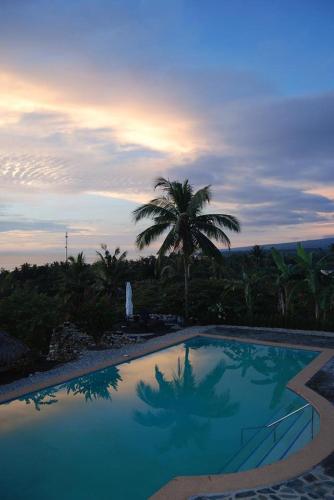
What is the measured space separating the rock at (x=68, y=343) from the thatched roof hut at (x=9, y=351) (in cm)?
174

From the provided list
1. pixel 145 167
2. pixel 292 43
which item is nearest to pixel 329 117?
pixel 292 43

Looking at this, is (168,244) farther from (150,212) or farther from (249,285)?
(249,285)

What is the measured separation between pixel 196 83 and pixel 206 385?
9799 mm

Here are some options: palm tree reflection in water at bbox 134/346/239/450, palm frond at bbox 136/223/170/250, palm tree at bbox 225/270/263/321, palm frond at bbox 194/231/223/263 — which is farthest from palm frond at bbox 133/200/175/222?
palm tree reflection in water at bbox 134/346/239/450

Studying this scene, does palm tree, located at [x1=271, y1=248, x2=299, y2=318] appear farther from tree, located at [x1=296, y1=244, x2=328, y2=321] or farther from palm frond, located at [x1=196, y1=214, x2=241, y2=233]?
palm frond, located at [x1=196, y1=214, x2=241, y2=233]

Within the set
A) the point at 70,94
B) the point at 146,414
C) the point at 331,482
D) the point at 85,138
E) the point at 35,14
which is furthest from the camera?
the point at 85,138

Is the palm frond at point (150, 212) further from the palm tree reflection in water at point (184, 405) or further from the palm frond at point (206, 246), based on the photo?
the palm tree reflection in water at point (184, 405)

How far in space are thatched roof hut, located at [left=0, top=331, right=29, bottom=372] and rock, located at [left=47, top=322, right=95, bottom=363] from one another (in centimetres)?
174

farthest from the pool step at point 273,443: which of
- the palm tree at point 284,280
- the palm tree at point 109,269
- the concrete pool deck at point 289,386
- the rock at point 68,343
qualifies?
the palm tree at point 109,269

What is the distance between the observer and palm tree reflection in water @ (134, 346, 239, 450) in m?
7.30

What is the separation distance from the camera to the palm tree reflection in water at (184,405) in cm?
730

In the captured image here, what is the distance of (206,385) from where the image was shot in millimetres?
9930

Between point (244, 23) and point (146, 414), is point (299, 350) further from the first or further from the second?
point (244, 23)

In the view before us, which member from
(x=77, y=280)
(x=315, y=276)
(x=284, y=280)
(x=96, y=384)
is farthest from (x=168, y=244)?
(x=96, y=384)
